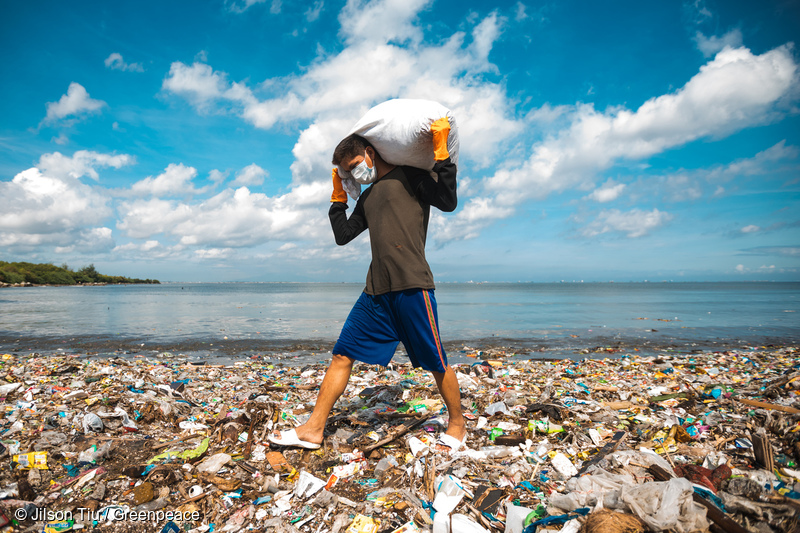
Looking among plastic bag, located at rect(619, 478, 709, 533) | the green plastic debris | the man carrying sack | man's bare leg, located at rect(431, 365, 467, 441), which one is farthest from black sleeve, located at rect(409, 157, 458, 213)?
the green plastic debris

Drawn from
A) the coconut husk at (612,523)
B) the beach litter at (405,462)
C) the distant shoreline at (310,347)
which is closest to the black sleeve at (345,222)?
the beach litter at (405,462)

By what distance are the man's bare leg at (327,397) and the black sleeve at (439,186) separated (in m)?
1.35

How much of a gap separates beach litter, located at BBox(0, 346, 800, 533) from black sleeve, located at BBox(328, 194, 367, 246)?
1617 millimetres

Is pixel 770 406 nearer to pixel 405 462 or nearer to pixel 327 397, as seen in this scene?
pixel 405 462

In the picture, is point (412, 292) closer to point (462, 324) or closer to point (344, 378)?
point (344, 378)

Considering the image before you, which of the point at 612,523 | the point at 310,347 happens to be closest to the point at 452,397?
the point at 612,523

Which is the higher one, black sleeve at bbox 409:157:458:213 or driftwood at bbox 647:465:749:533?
black sleeve at bbox 409:157:458:213

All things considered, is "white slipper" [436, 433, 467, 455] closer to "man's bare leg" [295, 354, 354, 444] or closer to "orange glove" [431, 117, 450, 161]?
"man's bare leg" [295, 354, 354, 444]

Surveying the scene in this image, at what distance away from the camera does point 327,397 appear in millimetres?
2934

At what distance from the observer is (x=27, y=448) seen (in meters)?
2.76

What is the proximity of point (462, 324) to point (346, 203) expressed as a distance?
12.1 metres

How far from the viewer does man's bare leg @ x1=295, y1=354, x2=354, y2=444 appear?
2891mm

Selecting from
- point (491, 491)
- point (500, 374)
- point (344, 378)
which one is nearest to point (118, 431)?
point (344, 378)

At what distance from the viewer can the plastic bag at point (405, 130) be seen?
2.59 metres
